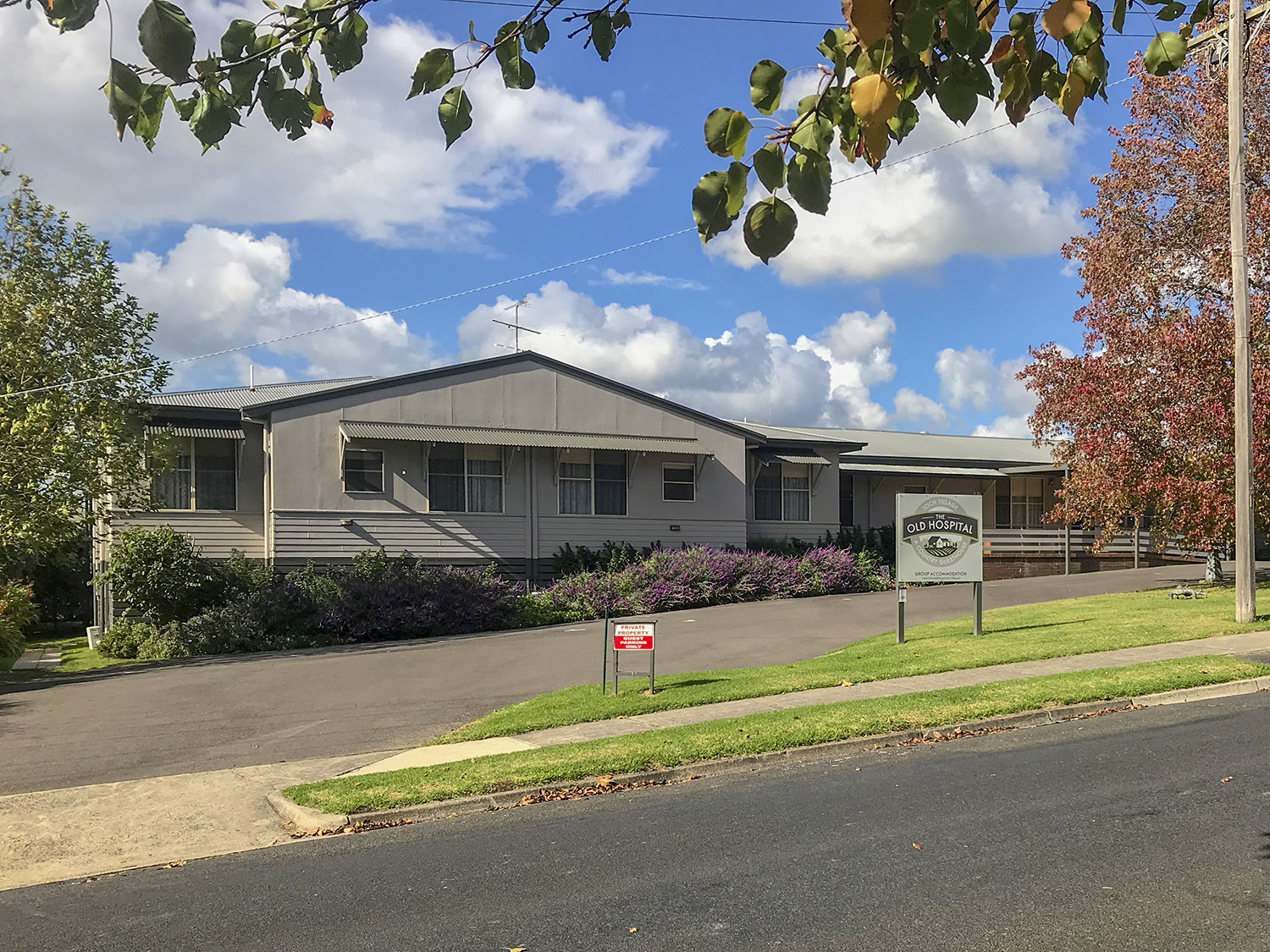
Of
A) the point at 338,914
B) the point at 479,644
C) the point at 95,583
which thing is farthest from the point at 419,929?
the point at 95,583

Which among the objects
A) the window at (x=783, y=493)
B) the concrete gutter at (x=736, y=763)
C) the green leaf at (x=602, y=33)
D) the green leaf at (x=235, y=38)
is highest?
the green leaf at (x=602, y=33)

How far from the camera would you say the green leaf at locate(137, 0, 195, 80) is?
2.78m

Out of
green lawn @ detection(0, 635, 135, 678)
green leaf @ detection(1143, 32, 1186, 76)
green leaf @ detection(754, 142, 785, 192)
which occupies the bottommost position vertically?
green lawn @ detection(0, 635, 135, 678)

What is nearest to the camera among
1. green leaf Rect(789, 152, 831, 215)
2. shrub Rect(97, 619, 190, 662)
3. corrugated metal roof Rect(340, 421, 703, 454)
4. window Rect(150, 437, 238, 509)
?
green leaf Rect(789, 152, 831, 215)

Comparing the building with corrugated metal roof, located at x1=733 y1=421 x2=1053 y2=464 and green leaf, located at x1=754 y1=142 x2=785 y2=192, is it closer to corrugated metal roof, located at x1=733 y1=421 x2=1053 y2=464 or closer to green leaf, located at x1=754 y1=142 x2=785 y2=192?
corrugated metal roof, located at x1=733 y1=421 x2=1053 y2=464

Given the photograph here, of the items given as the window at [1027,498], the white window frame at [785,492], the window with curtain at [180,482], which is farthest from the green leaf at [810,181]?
the window at [1027,498]

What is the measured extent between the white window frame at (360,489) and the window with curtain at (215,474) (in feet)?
9.02

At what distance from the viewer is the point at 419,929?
234 inches

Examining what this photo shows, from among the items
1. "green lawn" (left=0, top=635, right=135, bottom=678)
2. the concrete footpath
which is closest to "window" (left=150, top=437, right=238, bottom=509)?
"green lawn" (left=0, top=635, right=135, bottom=678)

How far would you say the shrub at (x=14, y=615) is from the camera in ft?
68.2

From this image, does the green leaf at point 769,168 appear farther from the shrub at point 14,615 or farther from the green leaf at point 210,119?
the shrub at point 14,615

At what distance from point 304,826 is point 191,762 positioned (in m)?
3.44

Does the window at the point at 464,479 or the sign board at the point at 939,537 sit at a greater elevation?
the window at the point at 464,479

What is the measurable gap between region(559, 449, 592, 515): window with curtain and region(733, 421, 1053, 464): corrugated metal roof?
7430mm
